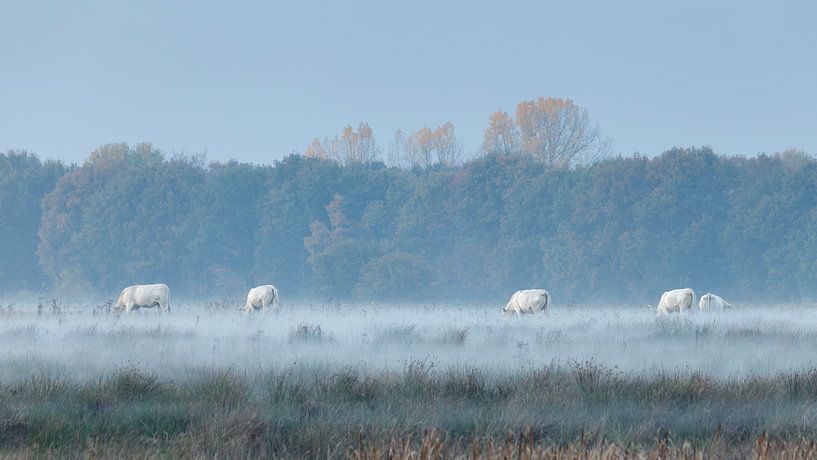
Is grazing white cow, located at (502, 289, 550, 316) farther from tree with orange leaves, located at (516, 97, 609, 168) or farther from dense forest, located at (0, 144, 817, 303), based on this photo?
tree with orange leaves, located at (516, 97, 609, 168)

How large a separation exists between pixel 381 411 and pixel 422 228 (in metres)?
45.9

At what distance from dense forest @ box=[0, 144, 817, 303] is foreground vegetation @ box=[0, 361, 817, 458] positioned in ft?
119

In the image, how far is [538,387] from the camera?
12.0 metres

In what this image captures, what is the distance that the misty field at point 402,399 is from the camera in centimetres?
870

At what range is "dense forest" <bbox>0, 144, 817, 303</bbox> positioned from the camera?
50250 mm

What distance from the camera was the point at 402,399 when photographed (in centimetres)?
1119

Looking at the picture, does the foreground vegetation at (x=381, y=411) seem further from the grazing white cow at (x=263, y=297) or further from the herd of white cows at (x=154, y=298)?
the grazing white cow at (x=263, y=297)

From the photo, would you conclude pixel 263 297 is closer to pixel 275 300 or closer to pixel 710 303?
pixel 275 300

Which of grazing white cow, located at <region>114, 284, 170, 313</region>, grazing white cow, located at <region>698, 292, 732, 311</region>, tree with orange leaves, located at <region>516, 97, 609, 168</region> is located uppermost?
tree with orange leaves, located at <region>516, 97, 609, 168</region>

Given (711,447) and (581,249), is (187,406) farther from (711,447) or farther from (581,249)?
(581,249)

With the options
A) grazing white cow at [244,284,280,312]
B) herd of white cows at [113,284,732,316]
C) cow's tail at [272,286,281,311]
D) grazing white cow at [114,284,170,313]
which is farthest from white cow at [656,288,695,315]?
grazing white cow at [114,284,170,313]

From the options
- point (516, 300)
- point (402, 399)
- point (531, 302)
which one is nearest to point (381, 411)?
point (402, 399)

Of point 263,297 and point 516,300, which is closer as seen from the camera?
point 516,300

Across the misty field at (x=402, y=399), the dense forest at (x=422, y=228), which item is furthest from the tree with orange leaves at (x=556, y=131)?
the misty field at (x=402, y=399)
